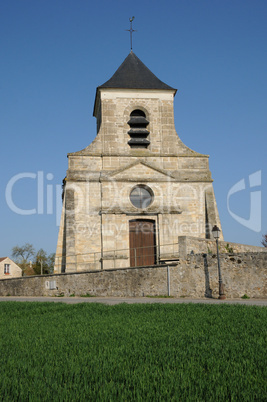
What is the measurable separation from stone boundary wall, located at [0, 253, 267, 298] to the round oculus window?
5.40m

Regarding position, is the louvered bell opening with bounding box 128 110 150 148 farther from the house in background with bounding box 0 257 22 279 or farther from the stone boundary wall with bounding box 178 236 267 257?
the house in background with bounding box 0 257 22 279

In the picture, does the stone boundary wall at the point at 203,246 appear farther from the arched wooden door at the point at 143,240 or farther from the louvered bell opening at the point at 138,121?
the louvered bell opening at the point at 138,121

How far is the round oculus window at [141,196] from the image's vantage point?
20.9 metres

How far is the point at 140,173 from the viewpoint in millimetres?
21094

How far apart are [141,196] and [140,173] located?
119cm

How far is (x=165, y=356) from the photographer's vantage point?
170 inches

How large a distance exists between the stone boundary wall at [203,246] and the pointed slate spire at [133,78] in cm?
944

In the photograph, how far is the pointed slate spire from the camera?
22531 millimetres

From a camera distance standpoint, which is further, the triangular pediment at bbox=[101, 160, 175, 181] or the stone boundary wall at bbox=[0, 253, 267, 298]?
the triangular pediment at bbox=[101, 160, 175, 181]

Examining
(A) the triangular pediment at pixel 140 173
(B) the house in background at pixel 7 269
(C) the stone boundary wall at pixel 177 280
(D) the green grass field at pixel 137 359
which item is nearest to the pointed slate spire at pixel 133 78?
(A) the triangular pediment at pixel 140 173

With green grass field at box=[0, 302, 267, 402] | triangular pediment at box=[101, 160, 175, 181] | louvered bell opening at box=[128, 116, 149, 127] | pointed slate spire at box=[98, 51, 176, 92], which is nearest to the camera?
green grass field at box=[0, 302, 267, 402]

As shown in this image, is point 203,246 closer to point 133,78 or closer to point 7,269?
point 133,78

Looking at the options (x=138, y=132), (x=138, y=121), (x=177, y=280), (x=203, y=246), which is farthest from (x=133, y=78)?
(x=177, y=280)

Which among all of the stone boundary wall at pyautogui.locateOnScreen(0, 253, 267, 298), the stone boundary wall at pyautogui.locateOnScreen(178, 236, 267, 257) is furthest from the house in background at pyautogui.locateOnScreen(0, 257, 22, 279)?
the stone boundary wall at pyautogui.locateOnScreen(178, 236, 267, 257)
